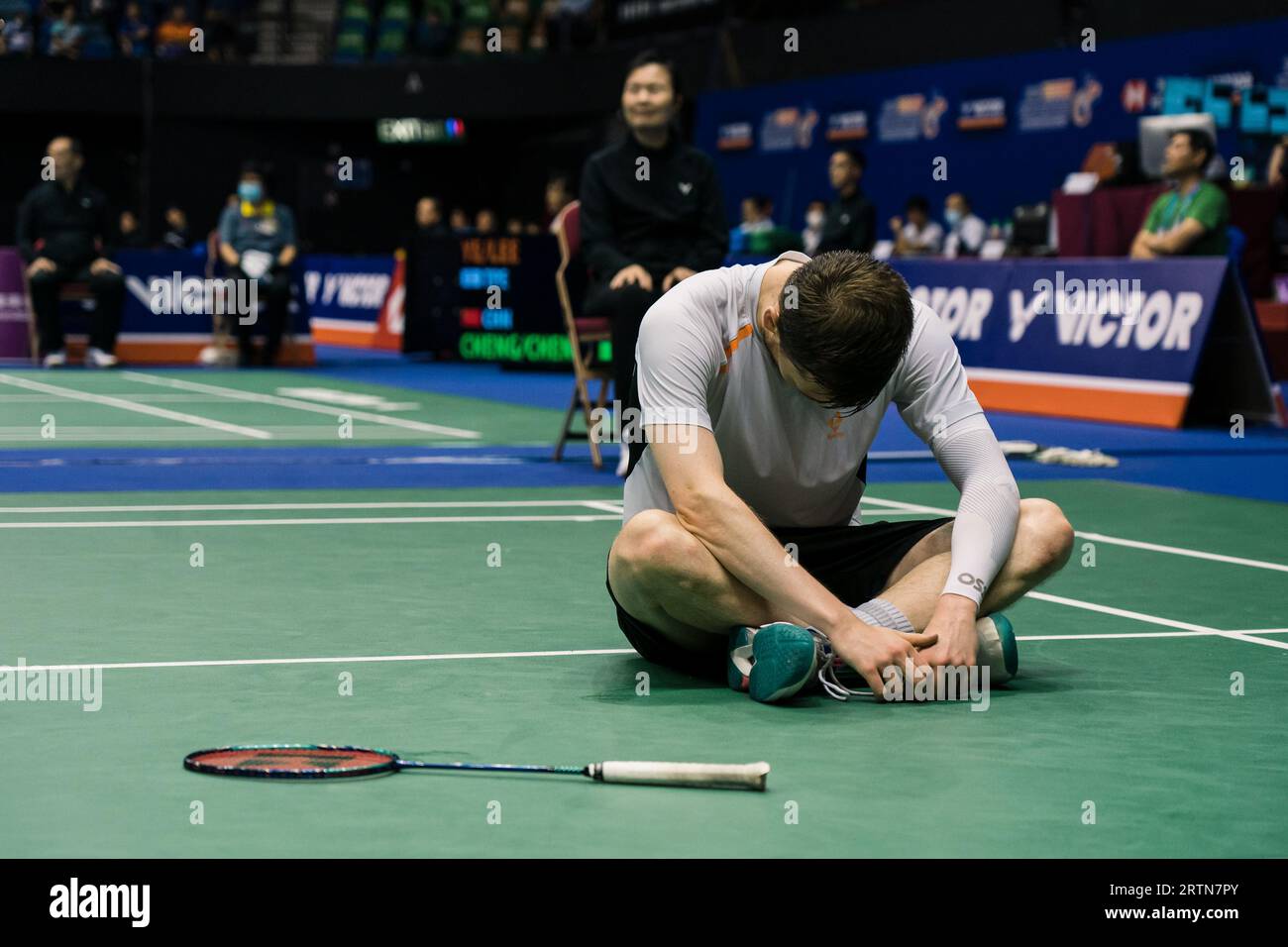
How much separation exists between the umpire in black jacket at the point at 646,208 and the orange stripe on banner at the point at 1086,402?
179 inches

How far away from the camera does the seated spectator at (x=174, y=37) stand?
34344 millimetres

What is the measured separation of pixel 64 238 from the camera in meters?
18.5

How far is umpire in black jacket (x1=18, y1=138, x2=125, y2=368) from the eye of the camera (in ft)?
60.5

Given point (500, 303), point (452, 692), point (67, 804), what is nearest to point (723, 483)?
point (452, 692)

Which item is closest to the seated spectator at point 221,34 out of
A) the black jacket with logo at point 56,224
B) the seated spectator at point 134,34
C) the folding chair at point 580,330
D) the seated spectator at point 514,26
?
the seated spectator at point 134,34

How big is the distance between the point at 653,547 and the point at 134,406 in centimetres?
1066

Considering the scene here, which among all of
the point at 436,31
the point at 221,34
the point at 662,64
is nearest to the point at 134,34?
the point at 221,34

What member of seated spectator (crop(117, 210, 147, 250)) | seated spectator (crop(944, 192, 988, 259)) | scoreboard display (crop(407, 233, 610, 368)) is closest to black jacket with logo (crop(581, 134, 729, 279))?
scoreboard display (crop(407, 233, 610, 368))

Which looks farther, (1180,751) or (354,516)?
(354,516)

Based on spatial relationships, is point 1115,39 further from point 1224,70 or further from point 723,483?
point 723,483

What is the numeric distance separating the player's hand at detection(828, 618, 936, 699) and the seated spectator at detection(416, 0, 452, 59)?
3206 centimetres

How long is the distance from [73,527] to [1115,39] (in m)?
17.0

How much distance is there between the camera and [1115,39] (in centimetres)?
2198

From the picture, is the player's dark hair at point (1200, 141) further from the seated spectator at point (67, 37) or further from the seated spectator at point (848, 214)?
the seated spectator at point (67, 37)
